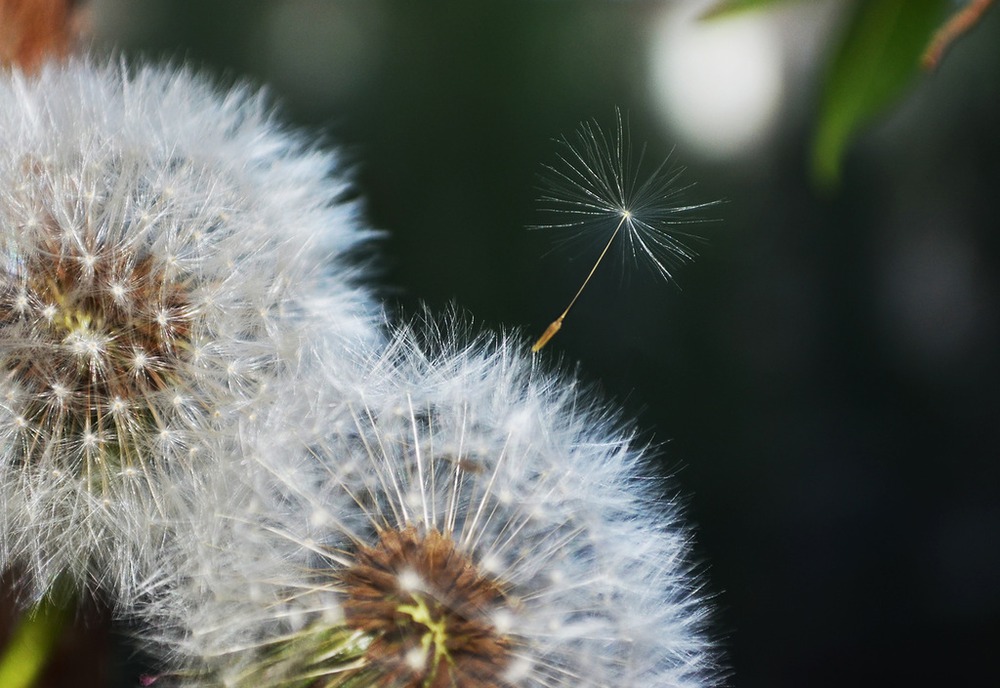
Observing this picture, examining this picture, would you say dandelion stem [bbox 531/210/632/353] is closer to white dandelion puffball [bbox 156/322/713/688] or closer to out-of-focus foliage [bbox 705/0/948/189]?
white dandelion puffball [bbox 156/322/713/688]

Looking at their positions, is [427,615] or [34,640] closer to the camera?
[427,615]

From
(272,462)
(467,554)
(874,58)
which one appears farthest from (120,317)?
(874,58)

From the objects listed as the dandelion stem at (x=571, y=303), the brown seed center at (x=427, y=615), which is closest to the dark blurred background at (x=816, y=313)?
the dandelion stem at (x=571, y=303)

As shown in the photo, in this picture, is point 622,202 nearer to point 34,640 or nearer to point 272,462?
point 272,462

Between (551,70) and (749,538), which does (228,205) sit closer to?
(551,70)

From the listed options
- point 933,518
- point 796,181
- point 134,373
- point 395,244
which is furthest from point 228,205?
point 933,518

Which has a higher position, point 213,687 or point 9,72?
point 9,72
